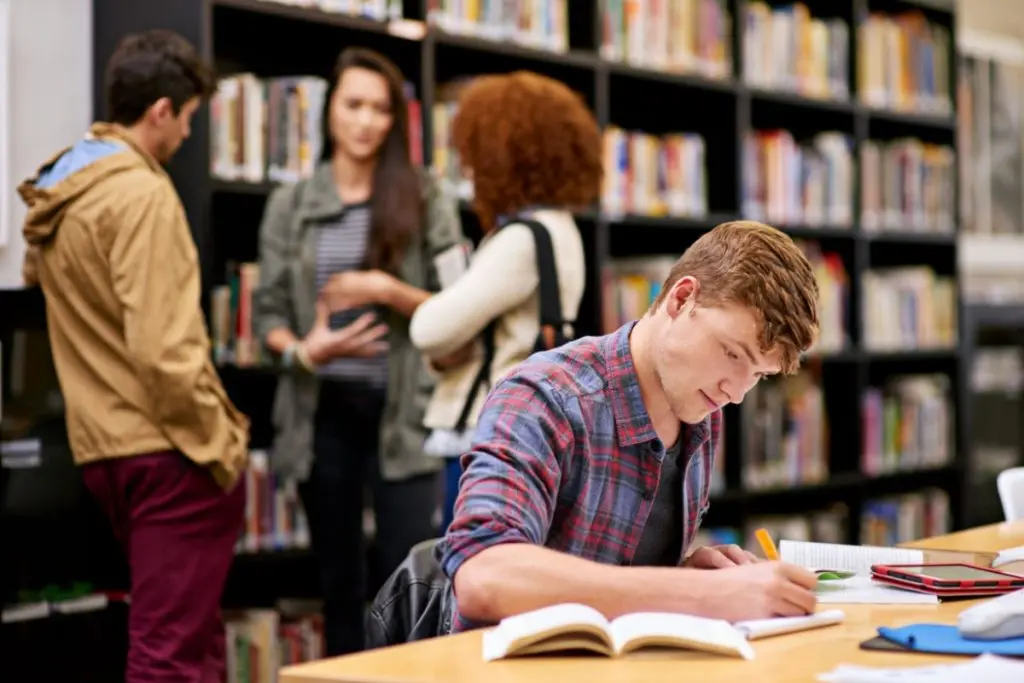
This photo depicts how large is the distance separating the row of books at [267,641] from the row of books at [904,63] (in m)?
3.05

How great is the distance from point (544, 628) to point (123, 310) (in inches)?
66.0

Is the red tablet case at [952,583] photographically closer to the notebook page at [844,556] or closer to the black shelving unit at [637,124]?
the notebook page at [844,556]

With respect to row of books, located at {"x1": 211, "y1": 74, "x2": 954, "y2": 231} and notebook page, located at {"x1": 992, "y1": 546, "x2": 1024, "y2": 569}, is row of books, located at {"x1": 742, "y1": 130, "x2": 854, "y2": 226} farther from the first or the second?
notebook page, located at {"x1": 992, "y1": 546, "x2": 1024, "y2": 569}

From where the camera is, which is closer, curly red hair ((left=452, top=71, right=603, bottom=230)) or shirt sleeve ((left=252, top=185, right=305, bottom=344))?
curly red hair ((left=452, top=71, right=603, bottom=230))

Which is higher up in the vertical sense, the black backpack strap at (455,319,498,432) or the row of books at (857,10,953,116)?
the row of books at (857,10,953,116)

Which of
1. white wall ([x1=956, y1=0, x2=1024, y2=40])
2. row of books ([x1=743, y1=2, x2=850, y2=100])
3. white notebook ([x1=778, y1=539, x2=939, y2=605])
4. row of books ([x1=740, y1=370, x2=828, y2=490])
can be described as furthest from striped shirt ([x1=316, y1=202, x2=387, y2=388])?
white wall ([x1=956, y1=0, x2=1024, y2=40])

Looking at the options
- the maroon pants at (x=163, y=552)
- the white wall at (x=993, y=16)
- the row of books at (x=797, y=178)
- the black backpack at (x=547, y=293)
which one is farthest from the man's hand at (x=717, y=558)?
the white wall at (x=993, y=16)

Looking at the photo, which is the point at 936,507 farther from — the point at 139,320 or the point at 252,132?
the point at 139,320

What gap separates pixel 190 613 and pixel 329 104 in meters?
1.27

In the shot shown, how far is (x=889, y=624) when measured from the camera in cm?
163

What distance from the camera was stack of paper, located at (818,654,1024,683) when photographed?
Answer: 1274 millimetres

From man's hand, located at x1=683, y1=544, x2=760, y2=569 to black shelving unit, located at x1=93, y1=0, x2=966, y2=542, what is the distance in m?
1.18

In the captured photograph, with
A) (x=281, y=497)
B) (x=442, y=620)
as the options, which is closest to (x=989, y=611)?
(x=442, y=620)

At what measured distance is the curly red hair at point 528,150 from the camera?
9.49ft
